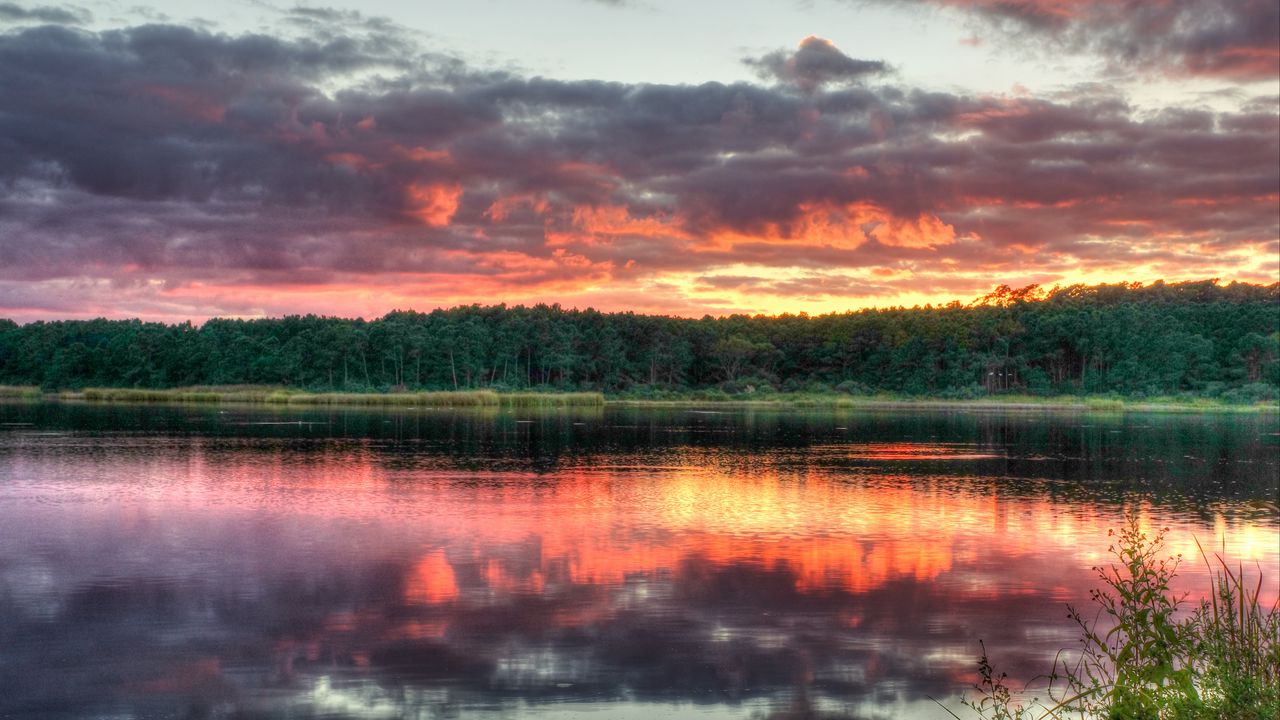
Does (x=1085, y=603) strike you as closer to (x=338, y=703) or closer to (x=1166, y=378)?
(x=338, y=703)

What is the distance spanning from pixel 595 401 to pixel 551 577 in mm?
90735

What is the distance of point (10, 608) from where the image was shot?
44.5 ft

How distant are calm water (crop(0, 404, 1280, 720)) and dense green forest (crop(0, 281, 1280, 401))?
96143 millimetres

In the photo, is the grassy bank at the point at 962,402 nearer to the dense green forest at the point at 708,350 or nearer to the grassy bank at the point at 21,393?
the dense green forest at the point at 708,350

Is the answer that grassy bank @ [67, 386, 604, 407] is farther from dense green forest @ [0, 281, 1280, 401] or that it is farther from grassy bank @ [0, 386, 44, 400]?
dense green forest @ [0, 281, 1280, 401]

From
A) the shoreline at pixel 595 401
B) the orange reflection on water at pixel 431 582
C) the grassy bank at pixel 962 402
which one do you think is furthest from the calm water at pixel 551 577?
the grassy bank at pixel 962 402

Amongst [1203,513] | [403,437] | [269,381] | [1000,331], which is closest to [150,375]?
[269,381]

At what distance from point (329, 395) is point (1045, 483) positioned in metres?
83.4

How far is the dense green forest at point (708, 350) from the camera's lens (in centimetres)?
12638

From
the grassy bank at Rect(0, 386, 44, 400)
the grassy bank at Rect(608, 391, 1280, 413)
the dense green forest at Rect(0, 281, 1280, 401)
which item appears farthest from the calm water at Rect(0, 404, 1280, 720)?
the dense green forest at Rect(0, 281, 1280, 401)

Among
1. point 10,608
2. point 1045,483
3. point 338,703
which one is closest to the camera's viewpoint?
point 338,703

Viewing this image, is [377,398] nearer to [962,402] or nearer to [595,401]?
[595,401]

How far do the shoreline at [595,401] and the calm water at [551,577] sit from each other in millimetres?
62144

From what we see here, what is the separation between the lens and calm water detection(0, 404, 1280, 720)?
10.6 metres
